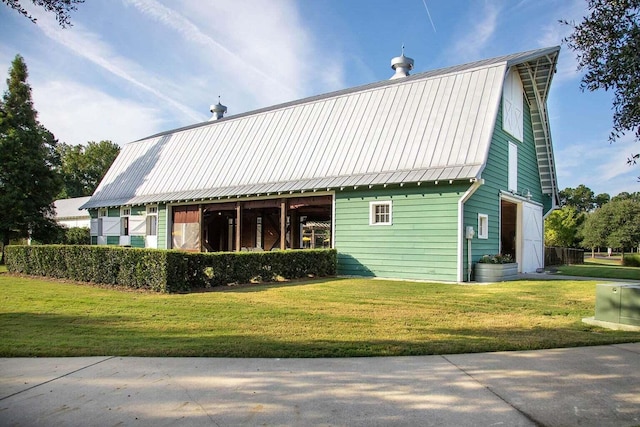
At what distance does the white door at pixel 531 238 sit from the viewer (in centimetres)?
1737

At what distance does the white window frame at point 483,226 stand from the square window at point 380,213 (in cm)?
291

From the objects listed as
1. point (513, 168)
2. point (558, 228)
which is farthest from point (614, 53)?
point (558, 228)

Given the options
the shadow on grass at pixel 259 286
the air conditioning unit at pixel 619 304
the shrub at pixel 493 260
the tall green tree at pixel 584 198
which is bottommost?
the shadow on grass at pixel 259 286

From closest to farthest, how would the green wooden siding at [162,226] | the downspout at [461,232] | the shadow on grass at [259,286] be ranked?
the shadow on grass at [259,286]
the downspout at [461,232]
the green wooden siding at [162,226]

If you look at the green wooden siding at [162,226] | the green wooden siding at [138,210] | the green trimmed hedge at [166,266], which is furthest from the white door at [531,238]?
the green wooden siding at [138,210]

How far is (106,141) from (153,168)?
3957 centimetres

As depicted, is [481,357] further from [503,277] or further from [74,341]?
[503,277]

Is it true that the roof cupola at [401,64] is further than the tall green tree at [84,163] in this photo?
No

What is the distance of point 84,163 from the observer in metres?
55.4

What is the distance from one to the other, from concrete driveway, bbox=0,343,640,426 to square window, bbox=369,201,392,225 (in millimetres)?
9295

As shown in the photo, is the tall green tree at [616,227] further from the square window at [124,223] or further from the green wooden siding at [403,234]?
the square window at [124,223]

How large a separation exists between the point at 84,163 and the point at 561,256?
5388 centimetres

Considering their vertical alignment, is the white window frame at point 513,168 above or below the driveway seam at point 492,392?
above

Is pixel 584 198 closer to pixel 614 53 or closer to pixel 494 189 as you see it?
pixel 494 189
